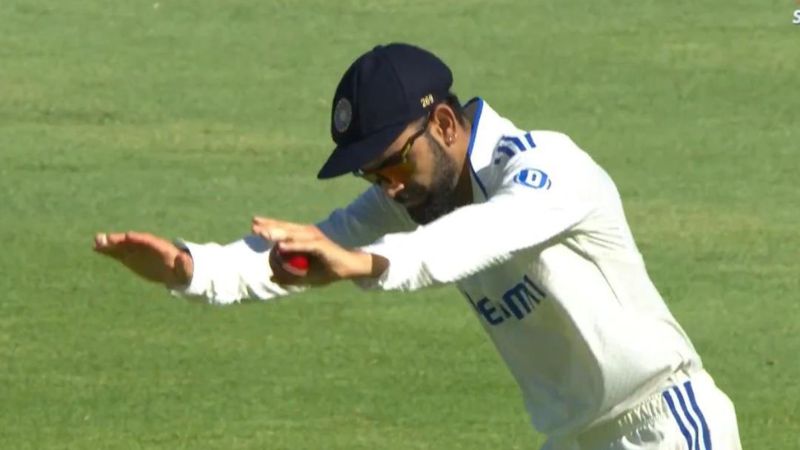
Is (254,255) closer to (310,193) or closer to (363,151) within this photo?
(363,151)

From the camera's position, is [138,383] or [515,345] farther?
[138,383]

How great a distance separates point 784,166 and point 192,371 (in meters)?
4.39

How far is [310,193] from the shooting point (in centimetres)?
1192

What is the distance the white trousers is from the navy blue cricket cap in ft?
3.40

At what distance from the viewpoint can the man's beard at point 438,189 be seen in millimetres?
5477

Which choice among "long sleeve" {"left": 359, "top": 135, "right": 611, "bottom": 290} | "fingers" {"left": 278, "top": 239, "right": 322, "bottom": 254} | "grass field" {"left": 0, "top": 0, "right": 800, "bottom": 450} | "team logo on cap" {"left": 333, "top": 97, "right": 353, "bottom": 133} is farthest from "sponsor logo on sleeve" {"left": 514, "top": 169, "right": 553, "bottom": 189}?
"grass field" {"left": 0, "top": 0, "right": 800, "bottom": 450}

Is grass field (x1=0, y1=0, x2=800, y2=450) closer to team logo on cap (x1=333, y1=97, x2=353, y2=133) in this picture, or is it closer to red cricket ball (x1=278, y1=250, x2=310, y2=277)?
team logo on cap (x1=333, y1=97, x2=353, y2=133)

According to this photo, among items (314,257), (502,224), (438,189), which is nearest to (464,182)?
(438,189)

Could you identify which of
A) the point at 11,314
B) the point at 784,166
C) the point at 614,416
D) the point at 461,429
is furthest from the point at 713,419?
the point at 784,166

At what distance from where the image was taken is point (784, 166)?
1239 centimetres

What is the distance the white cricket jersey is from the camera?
5.42m

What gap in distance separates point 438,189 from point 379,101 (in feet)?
0.90

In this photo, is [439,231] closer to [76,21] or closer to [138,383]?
[138,383]

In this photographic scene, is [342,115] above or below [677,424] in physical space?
above
